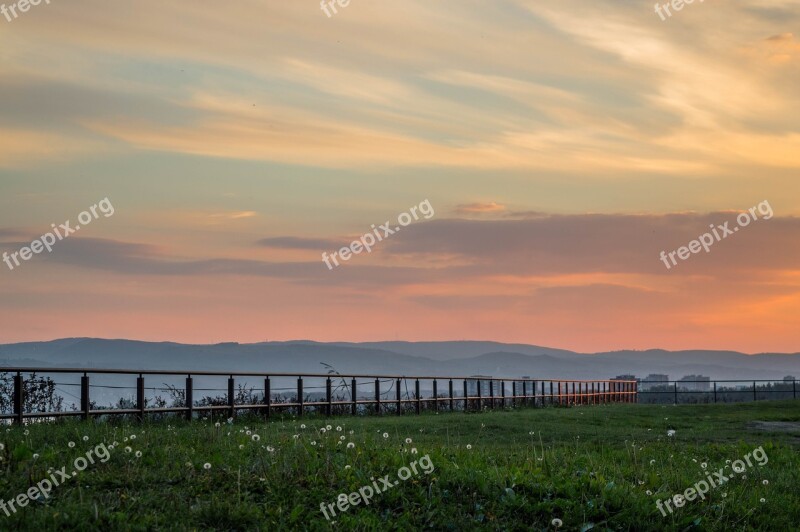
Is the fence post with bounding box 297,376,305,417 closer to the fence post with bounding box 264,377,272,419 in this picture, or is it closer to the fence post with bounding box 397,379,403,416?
the fence post with bounding box 264,377,272,419

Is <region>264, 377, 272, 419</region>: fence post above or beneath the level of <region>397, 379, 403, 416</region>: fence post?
above

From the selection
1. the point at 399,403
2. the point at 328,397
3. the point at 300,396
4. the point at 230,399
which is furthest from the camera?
the point at 399,403

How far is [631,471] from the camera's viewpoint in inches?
528

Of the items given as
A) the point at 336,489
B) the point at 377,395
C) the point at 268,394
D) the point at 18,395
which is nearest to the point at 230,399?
the point at 268,394

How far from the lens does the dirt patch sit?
89.9ft

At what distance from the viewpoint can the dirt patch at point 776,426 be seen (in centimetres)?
2741

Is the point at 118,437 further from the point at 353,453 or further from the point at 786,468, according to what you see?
the point at 786,468

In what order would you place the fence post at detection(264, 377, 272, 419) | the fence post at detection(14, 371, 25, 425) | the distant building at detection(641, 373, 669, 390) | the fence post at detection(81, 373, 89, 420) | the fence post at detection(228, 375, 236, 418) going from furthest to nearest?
the distant building at detection(641, 373, 669, 390) < the fence post at detection(264, 377, 272, 419) < the fence post at detection(228, 375, 236, 418) < the fence post at detection(81, 373, 89, 420) < the fence post at detection(14, 371, 25, 425)

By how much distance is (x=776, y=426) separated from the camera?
29016 mm

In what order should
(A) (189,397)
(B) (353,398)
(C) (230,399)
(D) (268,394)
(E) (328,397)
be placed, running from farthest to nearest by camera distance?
(B) (353,398)
(E) (328,397)
(D) (268,394)
(C) (230,399)
(A) (189,397)

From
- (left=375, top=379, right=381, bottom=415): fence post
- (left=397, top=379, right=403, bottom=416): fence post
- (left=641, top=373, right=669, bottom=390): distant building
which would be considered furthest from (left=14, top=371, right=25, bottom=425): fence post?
(left=641, top=373, right=669, bottom=390): distant building

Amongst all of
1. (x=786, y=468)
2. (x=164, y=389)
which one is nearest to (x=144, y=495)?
(x=786, y=468)

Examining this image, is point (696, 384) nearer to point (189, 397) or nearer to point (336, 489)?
point (189, 397)

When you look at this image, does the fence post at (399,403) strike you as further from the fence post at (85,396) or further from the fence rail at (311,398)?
the fence post at (85,396)
